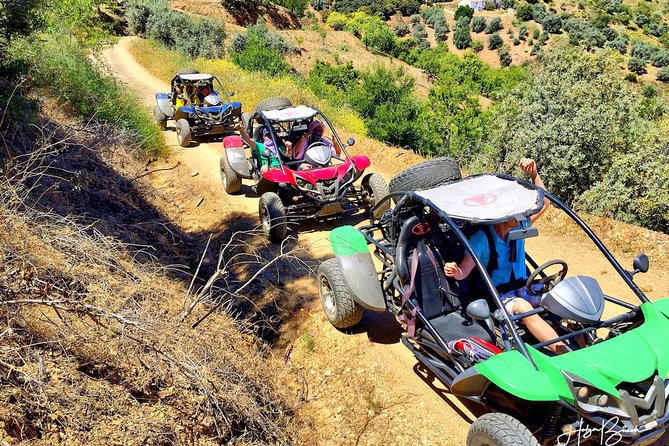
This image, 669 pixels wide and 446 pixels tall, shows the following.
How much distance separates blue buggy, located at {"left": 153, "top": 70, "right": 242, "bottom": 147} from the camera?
11.9m

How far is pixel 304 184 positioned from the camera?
716 cm

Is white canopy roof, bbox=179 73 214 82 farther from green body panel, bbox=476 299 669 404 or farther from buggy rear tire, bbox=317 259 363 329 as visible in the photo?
green body panel, bbox=476 299 669 404

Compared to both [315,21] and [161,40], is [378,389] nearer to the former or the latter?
[161,40]

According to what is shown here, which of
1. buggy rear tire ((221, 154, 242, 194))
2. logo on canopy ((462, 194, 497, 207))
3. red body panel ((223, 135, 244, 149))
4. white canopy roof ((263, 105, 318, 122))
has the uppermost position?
logo on canopy ((462, 194, 497, 207))

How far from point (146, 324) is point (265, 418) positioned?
119 cm

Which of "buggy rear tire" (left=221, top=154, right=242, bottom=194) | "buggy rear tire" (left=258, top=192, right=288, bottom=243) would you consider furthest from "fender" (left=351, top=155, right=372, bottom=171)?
"buggy rear tire" (left=221, top=154, right=242, bottom=194)

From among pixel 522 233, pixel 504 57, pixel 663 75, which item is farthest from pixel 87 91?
pixel 504 57

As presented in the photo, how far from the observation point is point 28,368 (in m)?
3.09

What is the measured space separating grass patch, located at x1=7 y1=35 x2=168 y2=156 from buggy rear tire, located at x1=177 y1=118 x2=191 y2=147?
1.56ft

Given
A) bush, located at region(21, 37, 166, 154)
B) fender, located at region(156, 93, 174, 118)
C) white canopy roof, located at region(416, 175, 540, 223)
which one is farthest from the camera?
fender, located at region(156, 93, 174, 118)

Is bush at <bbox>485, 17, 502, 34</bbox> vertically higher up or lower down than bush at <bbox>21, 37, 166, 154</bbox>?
lower down

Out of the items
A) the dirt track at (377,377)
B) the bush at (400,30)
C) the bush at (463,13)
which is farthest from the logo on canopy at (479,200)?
the bush at (463,13)

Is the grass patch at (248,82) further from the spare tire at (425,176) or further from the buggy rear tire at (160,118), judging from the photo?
the spare tire at (425,176)

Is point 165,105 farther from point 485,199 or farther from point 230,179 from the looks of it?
point 485,199
